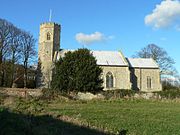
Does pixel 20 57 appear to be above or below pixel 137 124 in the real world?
above

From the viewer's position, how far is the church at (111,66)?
6831 centimetres

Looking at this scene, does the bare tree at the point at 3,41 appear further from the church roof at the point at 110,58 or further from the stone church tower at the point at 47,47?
the church roof at the point at 110,58

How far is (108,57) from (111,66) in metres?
3.25

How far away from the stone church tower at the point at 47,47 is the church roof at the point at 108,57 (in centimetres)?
185

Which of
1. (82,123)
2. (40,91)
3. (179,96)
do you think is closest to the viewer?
(82,123)

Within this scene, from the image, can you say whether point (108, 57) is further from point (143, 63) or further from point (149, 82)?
point (149, 82)

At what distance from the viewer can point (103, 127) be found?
15.4 metres

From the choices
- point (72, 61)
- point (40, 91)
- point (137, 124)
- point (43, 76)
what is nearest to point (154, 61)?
point (43, 76)

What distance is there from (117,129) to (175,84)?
6743cm

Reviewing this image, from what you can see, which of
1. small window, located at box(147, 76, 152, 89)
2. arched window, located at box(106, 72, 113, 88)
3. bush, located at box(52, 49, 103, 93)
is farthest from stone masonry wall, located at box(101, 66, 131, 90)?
bush, located at box(52, 49, 103, 93)

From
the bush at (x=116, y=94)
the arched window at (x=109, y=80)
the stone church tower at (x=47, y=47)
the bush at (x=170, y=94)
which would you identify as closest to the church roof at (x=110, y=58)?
the arched window at (x=109, y=80)

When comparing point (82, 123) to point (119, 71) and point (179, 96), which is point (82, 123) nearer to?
point (179, 96)

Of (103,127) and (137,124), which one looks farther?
(137,124)

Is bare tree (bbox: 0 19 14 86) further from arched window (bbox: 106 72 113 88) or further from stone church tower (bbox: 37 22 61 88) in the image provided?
arched window (bbox: 106 72 113 88)
